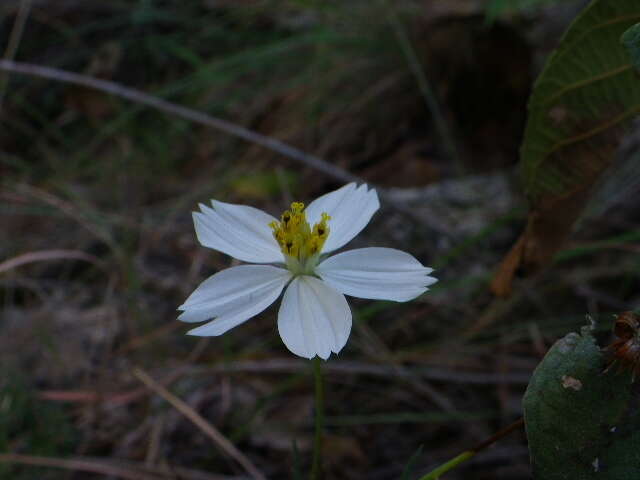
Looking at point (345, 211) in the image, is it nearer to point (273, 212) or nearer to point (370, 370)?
point (370, 370)

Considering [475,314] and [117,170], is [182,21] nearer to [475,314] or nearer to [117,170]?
[117,170]

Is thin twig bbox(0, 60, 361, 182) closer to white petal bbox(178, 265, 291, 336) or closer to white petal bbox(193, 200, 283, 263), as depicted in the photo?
white petal bbox(193, 200, 283, 263)

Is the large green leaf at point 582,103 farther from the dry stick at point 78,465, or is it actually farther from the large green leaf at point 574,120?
the dry stick at point 78,465

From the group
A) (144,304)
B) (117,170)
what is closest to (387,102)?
(117,170)

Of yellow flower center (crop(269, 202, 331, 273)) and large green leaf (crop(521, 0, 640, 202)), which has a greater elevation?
large green leaf (crop(521, 0, 640, 202))

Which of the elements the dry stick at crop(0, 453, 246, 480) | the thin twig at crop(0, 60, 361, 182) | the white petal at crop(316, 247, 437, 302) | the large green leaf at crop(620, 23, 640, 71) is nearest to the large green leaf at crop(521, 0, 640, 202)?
the large green leaf at crop(620, 23, 640, 71)

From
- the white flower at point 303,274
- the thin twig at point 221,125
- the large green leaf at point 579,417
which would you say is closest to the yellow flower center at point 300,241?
the white flower at point 303,274

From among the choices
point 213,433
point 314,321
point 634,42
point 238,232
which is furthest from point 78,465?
point 634,42

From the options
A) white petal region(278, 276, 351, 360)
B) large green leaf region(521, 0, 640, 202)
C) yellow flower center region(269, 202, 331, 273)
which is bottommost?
white petal region(278, 276, 351, 360)
